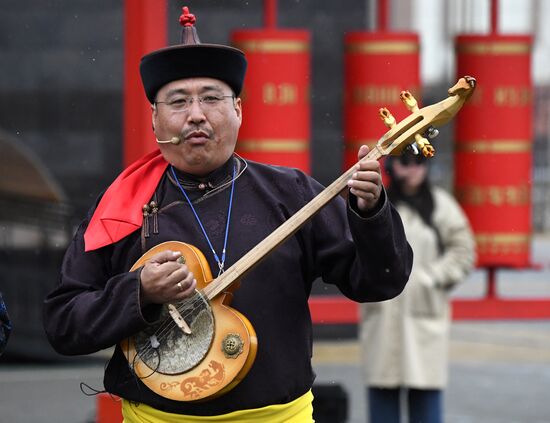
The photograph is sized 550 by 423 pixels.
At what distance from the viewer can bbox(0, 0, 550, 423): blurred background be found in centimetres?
491

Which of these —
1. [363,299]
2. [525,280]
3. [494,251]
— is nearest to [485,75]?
[494,251]

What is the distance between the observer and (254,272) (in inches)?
97.1

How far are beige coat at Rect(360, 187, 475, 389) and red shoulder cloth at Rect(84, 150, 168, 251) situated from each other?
2.26 metres

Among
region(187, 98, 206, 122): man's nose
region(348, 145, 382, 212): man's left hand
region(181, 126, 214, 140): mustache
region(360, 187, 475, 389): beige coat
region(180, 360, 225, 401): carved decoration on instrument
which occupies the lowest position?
region(360, 187, 475, 389): beige coat

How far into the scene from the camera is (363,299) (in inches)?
97.7

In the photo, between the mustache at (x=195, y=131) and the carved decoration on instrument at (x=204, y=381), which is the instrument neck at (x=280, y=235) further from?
the mustache at (x=195, y=131)

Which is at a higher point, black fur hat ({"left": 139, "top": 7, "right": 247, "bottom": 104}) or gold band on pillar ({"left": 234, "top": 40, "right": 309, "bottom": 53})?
black fur hat ({"left": 139, "top": 7, "right": 247, "bottom": 104})

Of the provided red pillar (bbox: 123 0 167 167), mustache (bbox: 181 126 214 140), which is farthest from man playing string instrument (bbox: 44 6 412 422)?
red pillar (bbox: 123 0 167 167)

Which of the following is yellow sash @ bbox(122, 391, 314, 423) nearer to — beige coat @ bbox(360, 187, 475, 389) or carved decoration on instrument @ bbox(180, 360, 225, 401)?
carved decoration on instrument @ bbox(180, 360, 225, 401)

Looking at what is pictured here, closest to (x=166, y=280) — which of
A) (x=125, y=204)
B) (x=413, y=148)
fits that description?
(x=125, y=204)

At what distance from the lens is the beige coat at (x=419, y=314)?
4797mm

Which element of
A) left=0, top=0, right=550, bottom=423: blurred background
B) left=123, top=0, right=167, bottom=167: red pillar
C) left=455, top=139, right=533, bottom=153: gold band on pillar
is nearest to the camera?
left=123, top=0, right=167, bottom=167: red pillar

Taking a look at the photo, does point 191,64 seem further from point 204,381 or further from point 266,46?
point 266,46

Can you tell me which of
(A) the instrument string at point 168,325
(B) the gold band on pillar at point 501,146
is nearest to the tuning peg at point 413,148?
(A) the instrument string at point 168,325
